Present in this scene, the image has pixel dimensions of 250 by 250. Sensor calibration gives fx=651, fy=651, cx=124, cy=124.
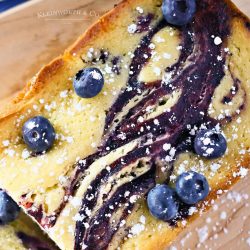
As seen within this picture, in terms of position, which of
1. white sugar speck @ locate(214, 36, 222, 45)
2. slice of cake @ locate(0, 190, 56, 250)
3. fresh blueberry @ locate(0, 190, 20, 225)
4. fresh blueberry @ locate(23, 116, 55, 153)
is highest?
fresh blueberry @ locate(23, 116, 55, 153)

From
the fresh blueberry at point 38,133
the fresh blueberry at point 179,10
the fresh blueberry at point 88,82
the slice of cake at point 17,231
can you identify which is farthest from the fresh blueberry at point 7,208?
the fresh blueberry at point 179,10

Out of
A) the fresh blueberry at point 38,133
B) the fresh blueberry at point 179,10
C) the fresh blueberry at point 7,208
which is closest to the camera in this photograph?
the fresh blueberry at point 38,133

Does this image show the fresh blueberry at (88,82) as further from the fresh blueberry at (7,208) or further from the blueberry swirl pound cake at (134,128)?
the fresh blueberry at (7,208)

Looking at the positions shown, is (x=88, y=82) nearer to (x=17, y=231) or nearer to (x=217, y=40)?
(x=217, y=40)

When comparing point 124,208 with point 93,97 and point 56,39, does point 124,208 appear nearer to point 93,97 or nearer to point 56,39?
A: point 93,97

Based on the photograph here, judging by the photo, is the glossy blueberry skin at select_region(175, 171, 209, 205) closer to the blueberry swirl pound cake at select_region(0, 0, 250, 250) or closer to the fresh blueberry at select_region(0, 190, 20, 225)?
the blueberry swirl pound cake at select_region(0, 0, 250, 250)

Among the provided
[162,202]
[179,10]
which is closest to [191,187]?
[162,202]

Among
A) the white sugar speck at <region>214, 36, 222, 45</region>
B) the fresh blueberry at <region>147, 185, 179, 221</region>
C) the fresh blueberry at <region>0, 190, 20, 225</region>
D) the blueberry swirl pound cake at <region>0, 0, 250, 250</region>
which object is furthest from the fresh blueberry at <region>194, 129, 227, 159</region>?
the fresh blueberry at <region>0, 190, 20, 225</region>
